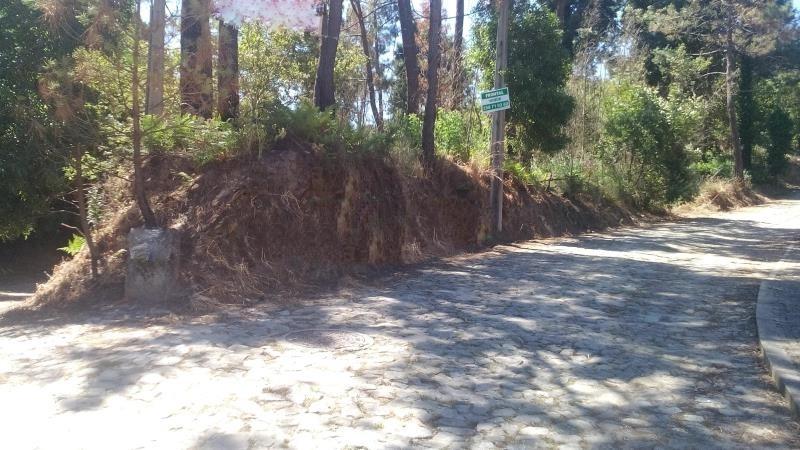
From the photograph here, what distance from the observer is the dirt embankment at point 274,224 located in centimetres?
929

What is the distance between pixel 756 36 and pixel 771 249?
67.5ft

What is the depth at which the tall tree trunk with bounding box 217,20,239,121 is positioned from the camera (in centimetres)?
1005

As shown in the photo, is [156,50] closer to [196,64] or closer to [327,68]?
[196,64]

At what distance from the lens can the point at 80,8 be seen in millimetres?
8977

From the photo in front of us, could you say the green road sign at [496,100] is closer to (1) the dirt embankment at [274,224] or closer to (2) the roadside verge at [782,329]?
(1) the dirt embankment at [274,224]

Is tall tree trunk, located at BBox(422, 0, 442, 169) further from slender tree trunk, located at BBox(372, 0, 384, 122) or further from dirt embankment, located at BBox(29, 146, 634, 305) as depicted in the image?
slender tree trunk, located at BBox(372, 0, 384, 122)

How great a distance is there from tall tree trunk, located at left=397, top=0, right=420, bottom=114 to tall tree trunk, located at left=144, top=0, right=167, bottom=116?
27.7 feet

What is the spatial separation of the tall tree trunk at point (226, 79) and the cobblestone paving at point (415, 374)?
344 cm

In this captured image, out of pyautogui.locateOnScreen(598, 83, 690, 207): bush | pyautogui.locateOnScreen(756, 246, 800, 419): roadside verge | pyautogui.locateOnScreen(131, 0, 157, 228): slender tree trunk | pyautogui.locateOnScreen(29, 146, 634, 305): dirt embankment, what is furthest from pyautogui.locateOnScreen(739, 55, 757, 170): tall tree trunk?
pyautogui.locateOnScreen(131, 0, 157, 228): slender tree trunk

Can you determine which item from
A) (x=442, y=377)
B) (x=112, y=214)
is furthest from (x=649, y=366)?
(x=112, y=214)

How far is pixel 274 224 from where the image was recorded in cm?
1040

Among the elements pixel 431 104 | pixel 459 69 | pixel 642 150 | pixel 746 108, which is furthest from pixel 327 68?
pixel 746 108

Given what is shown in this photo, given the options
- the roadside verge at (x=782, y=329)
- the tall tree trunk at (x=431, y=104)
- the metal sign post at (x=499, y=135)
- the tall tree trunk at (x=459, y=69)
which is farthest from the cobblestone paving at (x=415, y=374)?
the tall tree trunk at (x=459, y=69)

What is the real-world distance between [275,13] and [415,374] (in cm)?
1213
